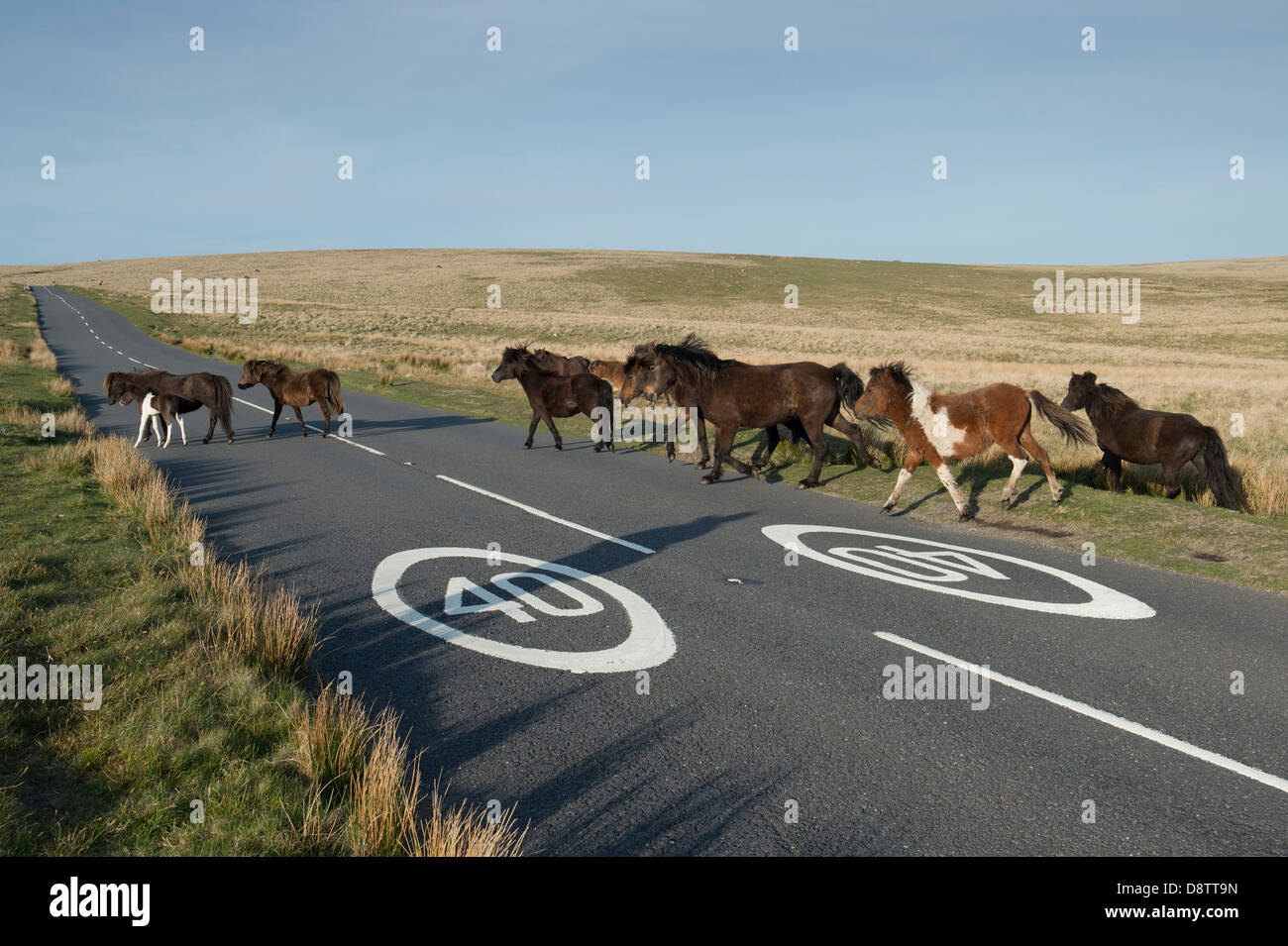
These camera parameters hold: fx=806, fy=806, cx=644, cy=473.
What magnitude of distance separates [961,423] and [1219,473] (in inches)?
137

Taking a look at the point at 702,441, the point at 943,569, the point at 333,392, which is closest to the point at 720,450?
the point at 702,441

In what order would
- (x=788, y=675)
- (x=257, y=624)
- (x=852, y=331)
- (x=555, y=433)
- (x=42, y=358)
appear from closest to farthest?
1. (x=788, y=675)
2. (x=257, y=624)
3. (x=555, y=433)
4. (x=42, y=358)
5. (x=852, y=331)

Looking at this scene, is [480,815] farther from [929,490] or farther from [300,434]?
[300,434]

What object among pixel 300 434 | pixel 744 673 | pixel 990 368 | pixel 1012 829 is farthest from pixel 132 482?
pixel 990 368

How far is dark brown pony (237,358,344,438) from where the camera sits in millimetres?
17609

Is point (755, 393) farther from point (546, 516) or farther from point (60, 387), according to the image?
point (60, 387)

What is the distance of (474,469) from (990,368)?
104ft

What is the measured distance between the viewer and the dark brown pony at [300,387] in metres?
17.6

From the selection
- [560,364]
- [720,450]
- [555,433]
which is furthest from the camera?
[560,364]

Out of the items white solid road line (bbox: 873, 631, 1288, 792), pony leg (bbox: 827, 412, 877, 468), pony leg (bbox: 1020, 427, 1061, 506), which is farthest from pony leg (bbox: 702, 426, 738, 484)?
white solid road line (bbox: 873, 631, 1288, 792)

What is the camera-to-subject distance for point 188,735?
4.24 m

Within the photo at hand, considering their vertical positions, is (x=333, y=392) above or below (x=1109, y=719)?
above
